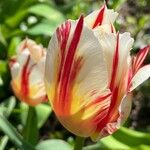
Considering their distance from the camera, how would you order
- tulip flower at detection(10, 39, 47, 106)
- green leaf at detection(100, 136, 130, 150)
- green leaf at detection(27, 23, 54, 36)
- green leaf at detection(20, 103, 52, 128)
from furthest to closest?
green leaf at detection(27, 23, 54, 36)
green leaf at detection(20, 103, 52, 128)
green leaf at detection(100, 136, 130, 150)
tulip flower at detection(10, 39, 47, 106)

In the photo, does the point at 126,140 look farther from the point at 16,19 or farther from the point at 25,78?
the point at 16,19

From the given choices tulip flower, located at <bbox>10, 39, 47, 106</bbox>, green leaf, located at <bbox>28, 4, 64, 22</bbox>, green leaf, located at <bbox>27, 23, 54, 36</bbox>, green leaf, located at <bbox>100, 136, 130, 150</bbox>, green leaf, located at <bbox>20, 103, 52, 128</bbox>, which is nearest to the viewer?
tulip flower, located at <bbox>10, 39, 47, 106</bbox>

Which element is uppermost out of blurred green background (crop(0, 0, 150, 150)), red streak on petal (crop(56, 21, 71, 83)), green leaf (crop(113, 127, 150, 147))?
red streak on petal (crop(56, 21, 71, 83))

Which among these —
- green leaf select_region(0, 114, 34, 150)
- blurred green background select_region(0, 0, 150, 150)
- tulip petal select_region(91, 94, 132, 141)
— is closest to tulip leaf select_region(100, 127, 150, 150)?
blurred green background select_region(0, 0, 150, 150)

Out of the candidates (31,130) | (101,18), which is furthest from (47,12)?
(101,18)

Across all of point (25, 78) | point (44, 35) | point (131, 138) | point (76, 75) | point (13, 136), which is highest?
point (76, 75)

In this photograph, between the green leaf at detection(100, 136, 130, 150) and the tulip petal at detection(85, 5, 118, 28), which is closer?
the tulip petal at detection(85, 5, 118, 28)

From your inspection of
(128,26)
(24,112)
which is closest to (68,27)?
(24,112)

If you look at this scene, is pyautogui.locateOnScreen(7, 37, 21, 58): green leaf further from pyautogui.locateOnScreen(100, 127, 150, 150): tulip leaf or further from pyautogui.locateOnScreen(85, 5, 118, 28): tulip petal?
pyautogui.locateOnScreen(85, 5, 118, 28): tulip petal
